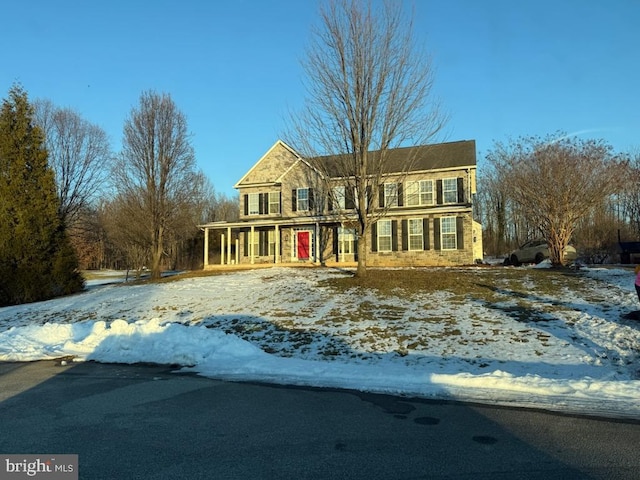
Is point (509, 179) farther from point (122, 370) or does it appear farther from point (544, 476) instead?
point (544, 476)

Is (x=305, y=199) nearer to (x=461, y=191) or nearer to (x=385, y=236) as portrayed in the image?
(x=385, y=236)

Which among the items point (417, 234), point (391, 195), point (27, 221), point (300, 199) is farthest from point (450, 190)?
point (27, 221)

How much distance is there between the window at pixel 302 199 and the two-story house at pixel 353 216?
0.06m

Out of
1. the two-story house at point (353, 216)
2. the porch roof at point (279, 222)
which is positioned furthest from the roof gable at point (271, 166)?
the porch roof at point (279, 222)

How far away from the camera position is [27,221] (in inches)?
853

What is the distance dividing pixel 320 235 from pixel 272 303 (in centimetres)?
1558

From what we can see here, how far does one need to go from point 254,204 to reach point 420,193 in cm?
1135

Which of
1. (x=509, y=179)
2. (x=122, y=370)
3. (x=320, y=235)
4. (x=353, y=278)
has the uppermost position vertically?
(x=509, y=179)

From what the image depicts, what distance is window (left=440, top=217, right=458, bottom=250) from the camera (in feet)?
91.2

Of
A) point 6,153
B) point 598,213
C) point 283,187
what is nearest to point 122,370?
point 6,153

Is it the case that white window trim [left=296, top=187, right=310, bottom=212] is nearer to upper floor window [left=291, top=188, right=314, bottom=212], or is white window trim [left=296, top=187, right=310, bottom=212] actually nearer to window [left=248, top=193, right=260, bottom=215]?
upper floor window [left=291, top=188, right=314, bottom=212]

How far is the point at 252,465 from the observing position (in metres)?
4.20

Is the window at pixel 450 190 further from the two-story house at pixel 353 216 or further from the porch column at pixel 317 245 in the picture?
the porch column at pixel 317 245

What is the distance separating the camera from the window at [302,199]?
104ft
